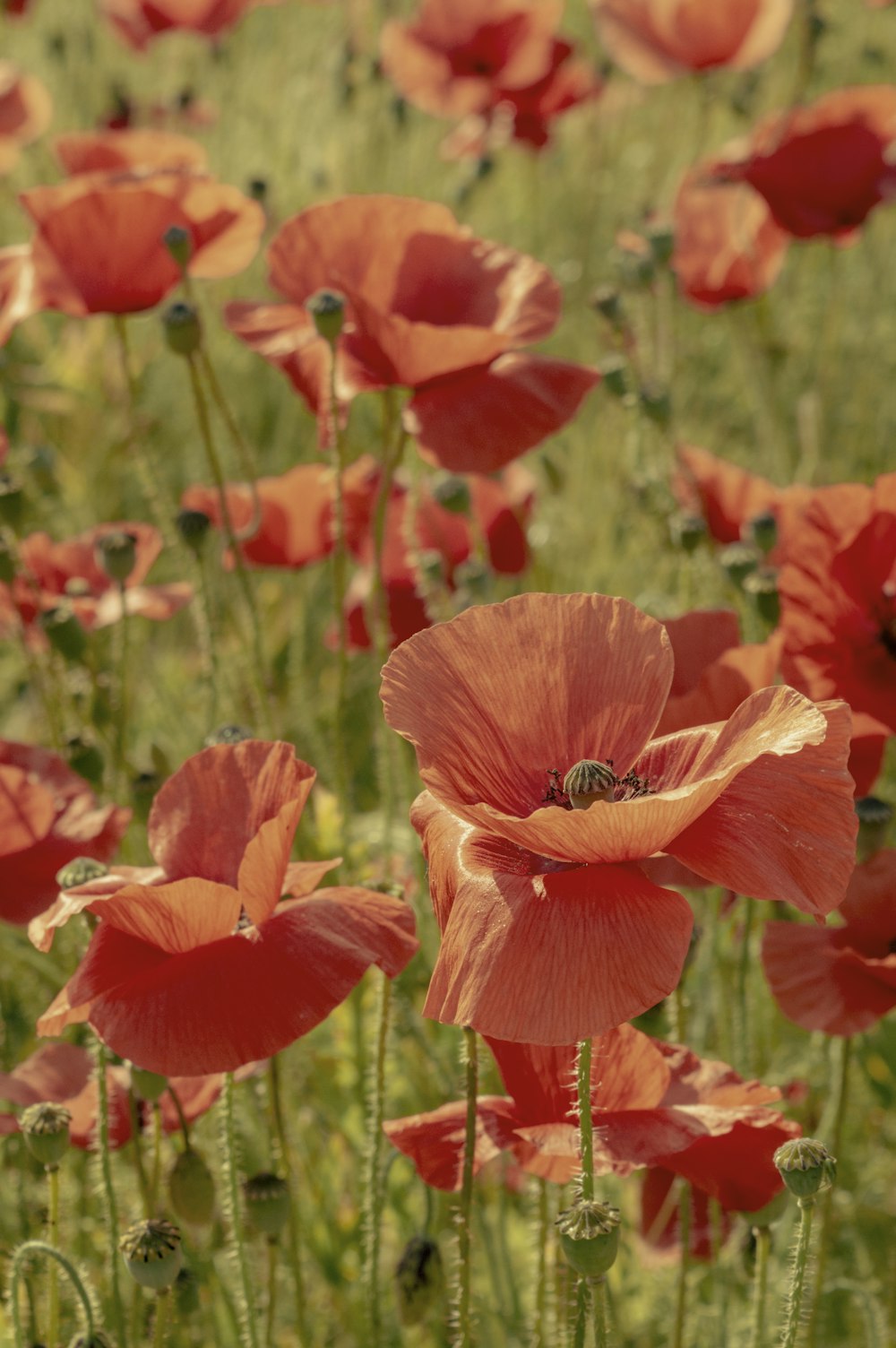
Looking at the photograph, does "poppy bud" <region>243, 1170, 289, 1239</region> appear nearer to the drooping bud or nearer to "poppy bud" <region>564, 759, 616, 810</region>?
"poppy bud" <region>564, 759, 616, 810</region>

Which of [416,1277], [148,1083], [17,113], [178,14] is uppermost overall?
[178,14]

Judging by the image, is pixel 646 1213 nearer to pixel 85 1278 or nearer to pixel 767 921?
pixel 767 921

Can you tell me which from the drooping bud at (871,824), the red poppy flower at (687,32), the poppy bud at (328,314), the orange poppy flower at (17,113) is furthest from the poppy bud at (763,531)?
the orange poppy flower at (17,113)

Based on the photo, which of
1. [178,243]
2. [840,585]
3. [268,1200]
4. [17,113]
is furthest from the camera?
[17,113]

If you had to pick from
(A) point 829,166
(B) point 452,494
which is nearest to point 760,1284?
(B) point 452,494

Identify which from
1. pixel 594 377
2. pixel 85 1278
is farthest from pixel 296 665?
pixel 85 1278

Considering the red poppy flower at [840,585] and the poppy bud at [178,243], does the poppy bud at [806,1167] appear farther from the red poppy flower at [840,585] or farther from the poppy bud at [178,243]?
the poppy bud at [178,243]

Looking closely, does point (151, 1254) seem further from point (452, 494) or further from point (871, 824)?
point (452, 494)

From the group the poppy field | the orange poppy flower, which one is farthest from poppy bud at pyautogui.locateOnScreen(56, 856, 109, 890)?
the orange poppy flower
